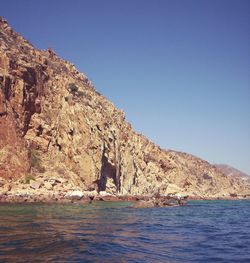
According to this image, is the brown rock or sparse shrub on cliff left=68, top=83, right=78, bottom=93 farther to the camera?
sparse shrub on cliff left=68, top=83, right=78, bottom=93

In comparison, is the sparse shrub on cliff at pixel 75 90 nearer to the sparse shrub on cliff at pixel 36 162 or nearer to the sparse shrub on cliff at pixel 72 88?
the sparse shrub on cliff at pixel 72 88

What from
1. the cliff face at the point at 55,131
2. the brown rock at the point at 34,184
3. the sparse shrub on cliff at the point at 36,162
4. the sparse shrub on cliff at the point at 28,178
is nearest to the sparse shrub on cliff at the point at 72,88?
the cliff face at the point at 55,131

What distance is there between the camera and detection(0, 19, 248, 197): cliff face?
69500mm

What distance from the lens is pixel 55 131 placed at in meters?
81.0

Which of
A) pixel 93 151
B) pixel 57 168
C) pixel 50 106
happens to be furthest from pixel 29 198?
pixel 50 106

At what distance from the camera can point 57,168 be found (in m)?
75.4

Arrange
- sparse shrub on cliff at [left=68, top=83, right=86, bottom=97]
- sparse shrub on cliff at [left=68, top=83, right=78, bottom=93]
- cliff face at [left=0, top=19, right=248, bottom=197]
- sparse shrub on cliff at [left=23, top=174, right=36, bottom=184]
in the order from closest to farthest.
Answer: sparse shrub on cliff at [left=23, top=174, right=36, bottom=184] → cliff face at [left=0, top=19, right=248, bottom=197] → sparse shrub on cliff at [left=68, top=83, right=78, bottom=93] → sparse shrub on cliff at [left=68, top=83, right=86, bottom=97]

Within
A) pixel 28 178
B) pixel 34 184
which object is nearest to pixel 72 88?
pixel 28 178

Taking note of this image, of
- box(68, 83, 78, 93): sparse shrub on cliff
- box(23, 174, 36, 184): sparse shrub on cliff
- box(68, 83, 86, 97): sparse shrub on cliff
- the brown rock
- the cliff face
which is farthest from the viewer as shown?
box(68, 83, 86, 97): sparse shrub on cliff

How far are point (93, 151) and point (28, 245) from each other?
2580 inches

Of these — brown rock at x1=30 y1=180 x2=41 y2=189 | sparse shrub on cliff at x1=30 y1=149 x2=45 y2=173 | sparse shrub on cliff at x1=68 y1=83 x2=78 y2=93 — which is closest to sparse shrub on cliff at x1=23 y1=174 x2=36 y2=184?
brown rock at x1=30 y1=180 x2=41 y2=189

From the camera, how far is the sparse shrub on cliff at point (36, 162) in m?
72.2

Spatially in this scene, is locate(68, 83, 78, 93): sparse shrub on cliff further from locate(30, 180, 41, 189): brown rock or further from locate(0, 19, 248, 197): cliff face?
locate(30, 180, 41, 189): brown rock

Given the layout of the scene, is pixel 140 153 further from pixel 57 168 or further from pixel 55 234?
pixel 55 234
